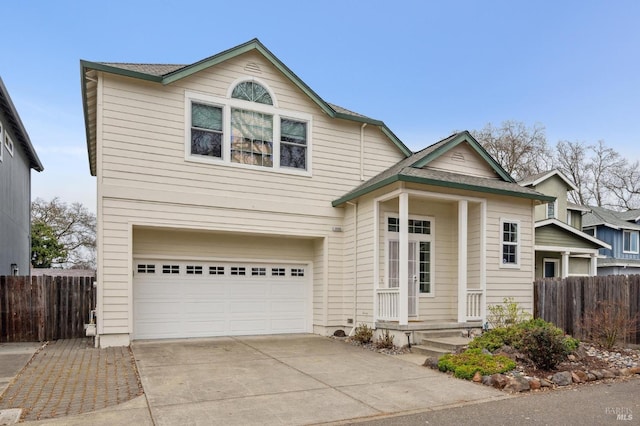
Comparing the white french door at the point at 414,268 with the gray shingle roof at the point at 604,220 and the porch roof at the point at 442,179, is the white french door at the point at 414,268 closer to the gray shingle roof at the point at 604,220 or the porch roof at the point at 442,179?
the porch roof at the point at 442,179

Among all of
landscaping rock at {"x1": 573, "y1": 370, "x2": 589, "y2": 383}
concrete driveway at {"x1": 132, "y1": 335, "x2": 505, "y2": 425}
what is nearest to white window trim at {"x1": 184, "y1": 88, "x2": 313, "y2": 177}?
concrete driveway at {"x1": 132, "y1": 335, "x2": 505, "y2": 425}

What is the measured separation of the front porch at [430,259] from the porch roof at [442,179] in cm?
36

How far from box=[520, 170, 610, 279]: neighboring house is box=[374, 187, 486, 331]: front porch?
22.5ft

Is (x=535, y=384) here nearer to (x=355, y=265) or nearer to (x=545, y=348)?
(x=545, y=348)

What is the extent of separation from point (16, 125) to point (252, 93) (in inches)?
386

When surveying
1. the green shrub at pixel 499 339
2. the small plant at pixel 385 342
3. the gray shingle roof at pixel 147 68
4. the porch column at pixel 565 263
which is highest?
the gray shingle roof at pixel 147 68

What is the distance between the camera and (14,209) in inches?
664

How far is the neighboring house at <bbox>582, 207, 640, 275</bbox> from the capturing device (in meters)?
23.4

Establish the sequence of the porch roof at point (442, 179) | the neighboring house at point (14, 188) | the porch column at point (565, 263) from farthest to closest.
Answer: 1. the porch column at point (565, 263)
2. the neighboring house at point (14, 188)
3. the porch roof at point (442, 179)

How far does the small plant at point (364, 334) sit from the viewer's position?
1042cm

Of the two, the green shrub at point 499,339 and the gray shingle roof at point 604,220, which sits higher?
the gray shingle roof at point 604,220

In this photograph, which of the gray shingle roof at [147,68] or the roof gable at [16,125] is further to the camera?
the roof gable at [16,125]
